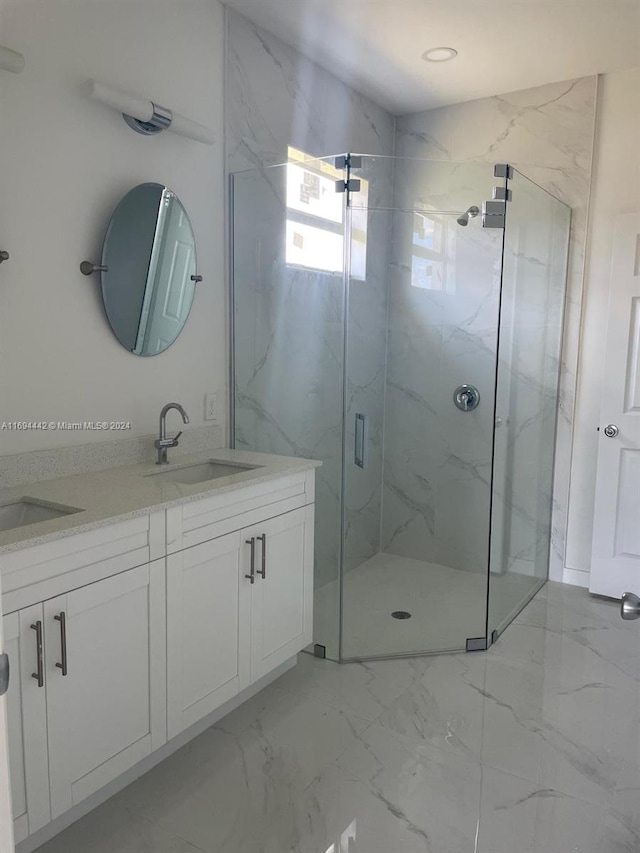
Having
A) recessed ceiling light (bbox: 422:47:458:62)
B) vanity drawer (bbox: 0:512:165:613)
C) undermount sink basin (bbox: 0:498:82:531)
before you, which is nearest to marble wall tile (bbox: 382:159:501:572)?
recessed ceiling light (bbox: 422:47:458:62)

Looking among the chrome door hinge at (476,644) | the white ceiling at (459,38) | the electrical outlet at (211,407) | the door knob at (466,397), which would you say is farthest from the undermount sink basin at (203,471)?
the white ceiling at (459,38)

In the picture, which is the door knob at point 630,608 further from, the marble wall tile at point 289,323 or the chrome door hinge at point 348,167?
the chrome door hinge at point 348,167

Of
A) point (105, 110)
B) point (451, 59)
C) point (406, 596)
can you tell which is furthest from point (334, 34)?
point (406, 596)

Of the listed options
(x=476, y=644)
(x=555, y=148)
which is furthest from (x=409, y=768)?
(x=555, y=148)

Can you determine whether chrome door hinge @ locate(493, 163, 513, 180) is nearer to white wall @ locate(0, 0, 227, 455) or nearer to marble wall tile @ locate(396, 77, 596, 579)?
marble wall tile @ locate(396, 77, 596, 579)

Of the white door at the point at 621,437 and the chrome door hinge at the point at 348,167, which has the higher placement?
the chrome door hinge at the point at 348,167

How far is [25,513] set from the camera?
1.97 meters

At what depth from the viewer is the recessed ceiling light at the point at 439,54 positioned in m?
3.07

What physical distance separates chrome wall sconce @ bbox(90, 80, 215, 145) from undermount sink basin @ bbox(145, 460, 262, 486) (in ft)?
4.07

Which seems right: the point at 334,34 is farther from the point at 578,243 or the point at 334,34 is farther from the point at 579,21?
the point at 578,243

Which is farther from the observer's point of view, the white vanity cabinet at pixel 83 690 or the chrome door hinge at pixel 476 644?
the chrome door hinge at pixel 476 644

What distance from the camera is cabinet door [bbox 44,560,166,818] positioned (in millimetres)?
1670

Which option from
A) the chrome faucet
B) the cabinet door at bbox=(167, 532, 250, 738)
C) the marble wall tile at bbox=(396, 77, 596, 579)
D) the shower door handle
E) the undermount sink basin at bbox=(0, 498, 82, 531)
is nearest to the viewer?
the undermount sink basin at bbox=(0, 498, 82, 531)

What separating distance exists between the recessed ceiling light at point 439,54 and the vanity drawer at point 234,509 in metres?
2.03
